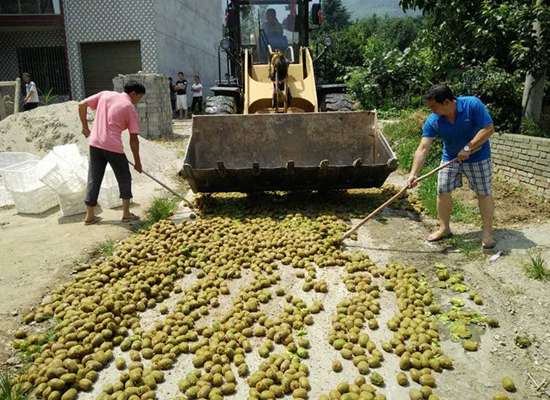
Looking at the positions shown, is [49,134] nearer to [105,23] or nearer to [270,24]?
[270,24]

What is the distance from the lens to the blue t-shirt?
4309 mm

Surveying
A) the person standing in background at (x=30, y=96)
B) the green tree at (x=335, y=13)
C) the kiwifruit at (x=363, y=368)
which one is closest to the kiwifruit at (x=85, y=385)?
the kiwifruit at (x=363, y=368)

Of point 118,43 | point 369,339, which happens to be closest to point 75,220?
point 369,339

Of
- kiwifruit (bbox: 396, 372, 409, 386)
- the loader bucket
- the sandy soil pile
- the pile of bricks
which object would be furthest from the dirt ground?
the pile of bricks

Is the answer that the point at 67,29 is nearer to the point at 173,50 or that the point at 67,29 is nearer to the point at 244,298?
the point at 173,50

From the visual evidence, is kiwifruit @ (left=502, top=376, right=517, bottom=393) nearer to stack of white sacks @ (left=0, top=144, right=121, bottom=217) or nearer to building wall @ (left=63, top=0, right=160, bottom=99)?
stack of white sacks @ (left=0, top=144, right=121, bottom=217)

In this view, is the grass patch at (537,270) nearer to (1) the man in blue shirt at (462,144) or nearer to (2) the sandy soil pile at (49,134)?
(1) the man in blue shirt at (462,144)

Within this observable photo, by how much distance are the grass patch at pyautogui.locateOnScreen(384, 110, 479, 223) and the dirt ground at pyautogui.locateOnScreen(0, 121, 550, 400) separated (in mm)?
319

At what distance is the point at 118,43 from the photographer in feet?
51.8

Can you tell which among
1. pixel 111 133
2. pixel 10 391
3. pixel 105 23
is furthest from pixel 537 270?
pixel 105 23

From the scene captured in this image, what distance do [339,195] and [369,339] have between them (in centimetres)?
340

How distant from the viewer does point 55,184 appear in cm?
562

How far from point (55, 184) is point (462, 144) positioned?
4.48 m

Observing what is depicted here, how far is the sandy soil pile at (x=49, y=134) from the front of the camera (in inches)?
327
